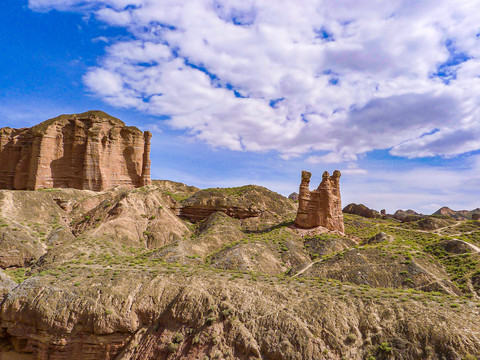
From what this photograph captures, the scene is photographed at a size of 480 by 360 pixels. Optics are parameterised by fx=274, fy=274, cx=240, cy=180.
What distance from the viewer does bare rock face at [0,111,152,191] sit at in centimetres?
6444

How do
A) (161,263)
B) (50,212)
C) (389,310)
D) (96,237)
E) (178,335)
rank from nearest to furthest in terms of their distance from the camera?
(389,310), (178,335), (161,263), (96,237), (50,212)

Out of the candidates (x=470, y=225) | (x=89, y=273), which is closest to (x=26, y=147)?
(x=89, y=273)

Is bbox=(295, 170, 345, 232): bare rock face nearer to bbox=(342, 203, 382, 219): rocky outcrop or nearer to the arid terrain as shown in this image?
the arid terrain

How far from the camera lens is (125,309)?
28.0 m

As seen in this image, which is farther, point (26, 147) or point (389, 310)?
point (26, 147)

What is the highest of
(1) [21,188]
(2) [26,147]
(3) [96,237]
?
(2) [26,147]

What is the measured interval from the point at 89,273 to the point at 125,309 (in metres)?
8.19

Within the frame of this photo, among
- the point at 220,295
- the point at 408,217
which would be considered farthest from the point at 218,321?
the point at 408,217

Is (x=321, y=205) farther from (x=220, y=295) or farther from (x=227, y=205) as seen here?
(x=220, y=295)

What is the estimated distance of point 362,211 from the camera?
109312mm

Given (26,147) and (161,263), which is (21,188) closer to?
(26,147)

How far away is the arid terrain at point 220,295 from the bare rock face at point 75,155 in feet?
45.4

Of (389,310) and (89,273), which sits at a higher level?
(89,273)

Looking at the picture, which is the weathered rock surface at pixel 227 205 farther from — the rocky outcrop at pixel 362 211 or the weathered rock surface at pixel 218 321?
the rocky outcrop at pixel 362 211
